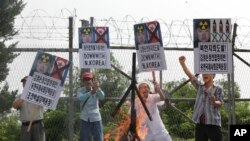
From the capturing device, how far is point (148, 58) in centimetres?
1016

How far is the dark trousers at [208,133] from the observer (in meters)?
9.65

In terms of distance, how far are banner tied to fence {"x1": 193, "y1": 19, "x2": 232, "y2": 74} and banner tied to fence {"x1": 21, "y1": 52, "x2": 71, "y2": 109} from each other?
2.27m

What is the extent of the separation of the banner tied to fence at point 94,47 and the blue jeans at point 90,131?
97 cm

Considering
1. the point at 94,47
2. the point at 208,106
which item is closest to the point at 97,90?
the point at 94,47

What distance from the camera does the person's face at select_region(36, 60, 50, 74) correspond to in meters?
9.59

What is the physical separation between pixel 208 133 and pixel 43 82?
102 inches

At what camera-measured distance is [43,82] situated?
9625mm

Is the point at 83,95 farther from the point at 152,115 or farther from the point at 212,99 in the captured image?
the point at 212,99

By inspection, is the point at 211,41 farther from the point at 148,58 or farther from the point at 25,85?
the point at 25,85

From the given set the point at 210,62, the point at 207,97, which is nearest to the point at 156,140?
the point at 207,97

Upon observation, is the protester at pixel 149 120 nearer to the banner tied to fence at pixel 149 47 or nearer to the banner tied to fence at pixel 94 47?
the banner tied to fence at pixel 149 47

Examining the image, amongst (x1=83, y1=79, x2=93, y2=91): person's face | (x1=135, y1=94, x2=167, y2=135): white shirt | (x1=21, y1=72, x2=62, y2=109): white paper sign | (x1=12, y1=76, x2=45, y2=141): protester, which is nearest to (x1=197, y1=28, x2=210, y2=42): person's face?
(x1=135, y1=94, x2=167, y2=135): white shirt

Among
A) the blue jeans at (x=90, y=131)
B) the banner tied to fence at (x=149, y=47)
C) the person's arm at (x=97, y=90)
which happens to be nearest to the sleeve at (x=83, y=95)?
the person's arm at (x=97, y=90)

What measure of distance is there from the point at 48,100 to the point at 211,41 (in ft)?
9.40
